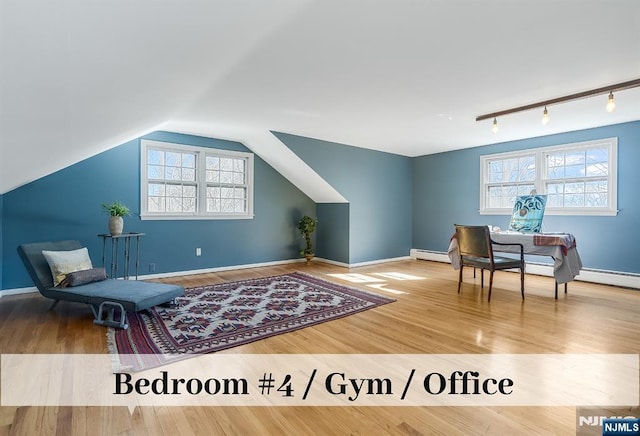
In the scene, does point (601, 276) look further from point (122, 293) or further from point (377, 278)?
point (122, 293)

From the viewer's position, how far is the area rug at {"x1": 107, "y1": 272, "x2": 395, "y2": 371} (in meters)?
2.33

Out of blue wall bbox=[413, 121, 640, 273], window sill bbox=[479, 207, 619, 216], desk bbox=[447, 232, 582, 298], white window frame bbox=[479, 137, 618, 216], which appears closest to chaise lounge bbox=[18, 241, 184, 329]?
desk bbox=[447, 232, 582, 298]

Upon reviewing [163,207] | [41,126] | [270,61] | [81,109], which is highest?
[270,61]

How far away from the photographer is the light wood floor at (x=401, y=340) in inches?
59.7

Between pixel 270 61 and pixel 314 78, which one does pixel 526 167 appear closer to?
pixel 314 78

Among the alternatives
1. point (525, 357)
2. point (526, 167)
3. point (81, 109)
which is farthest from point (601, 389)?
point (526, 167)

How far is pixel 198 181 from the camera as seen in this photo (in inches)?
201

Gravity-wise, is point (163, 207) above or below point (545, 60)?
below

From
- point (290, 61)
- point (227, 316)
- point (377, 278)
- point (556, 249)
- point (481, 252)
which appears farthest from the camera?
point (377, 278)

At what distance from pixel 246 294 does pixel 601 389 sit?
10.8ft

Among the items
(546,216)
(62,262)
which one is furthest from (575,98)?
(62,262)

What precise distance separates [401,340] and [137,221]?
4048 millimetres

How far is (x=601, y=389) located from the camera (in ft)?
6.02

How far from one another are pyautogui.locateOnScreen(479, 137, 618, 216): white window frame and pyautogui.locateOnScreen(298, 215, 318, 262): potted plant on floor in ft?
10.8
